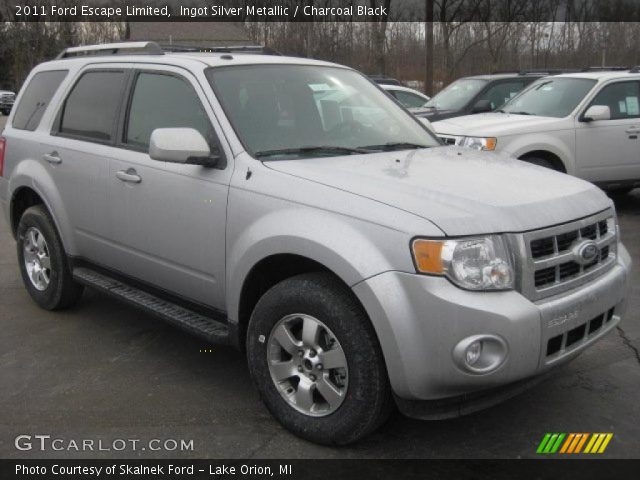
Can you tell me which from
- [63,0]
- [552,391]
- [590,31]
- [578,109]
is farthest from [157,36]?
[552,391]

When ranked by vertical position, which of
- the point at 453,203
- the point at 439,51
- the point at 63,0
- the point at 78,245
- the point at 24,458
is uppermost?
the point at 63,0

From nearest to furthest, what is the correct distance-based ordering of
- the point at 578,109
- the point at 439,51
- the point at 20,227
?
the point at 20,227 → the point at 578,109 → the point at 439,51

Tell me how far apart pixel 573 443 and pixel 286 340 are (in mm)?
1434

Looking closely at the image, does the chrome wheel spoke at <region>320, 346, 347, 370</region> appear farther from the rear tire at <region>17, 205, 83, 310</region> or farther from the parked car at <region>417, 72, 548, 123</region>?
the parked car at <region>417, 72, 548, 123</region>

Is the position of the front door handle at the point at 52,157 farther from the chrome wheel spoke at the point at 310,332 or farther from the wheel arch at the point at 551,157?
the wheel arch at the point at 551,157

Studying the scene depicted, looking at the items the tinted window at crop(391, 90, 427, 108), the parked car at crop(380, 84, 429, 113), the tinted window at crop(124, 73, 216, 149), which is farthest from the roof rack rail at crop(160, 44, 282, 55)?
the tinted window at crop(391, 90, 427, 108)

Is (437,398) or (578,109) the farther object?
(578,109)

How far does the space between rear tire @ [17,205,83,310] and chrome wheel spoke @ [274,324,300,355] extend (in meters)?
2.35

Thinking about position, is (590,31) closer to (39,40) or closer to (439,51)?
(439,51)

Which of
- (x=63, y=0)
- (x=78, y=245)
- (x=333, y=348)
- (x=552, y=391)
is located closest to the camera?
(x=333, y=348)

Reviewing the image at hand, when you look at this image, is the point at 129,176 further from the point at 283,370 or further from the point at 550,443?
the point at 550,443

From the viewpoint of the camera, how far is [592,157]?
8.74m

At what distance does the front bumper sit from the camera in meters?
2.85

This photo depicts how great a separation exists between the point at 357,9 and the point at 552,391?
28.4m
